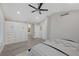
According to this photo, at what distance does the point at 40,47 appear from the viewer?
70.1 inches

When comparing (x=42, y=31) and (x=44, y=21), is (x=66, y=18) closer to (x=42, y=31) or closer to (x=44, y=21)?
(x=44, y=21)

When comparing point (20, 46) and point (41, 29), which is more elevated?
point (41, 29)

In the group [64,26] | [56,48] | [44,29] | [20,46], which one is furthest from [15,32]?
[64,26]

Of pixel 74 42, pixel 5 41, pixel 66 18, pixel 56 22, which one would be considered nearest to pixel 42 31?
pixel 56 22

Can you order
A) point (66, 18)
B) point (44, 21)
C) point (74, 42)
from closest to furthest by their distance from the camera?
1. point (74, 42)
2. point (66, 18)
3. point (44, 21)

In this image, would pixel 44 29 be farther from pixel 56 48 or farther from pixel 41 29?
pixel 56 48

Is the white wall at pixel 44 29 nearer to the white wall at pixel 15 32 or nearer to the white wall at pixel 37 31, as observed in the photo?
the white wall at pixel 37 31

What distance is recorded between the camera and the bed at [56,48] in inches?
54.1

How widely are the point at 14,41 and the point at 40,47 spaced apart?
1.92 feet

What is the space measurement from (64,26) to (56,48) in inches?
18.6

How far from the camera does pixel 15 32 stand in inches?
67.5

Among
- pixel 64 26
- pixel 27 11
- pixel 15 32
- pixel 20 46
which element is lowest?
pixel 20 46

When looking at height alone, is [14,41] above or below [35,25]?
below

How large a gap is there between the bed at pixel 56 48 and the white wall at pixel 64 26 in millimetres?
100
